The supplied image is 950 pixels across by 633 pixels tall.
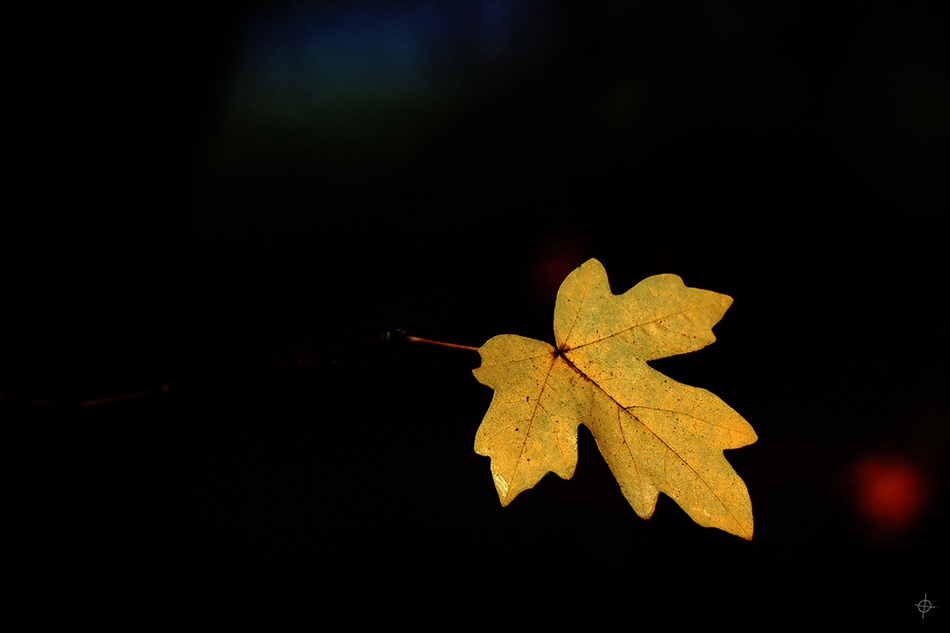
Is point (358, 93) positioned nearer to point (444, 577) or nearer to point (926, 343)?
point (444, 577)

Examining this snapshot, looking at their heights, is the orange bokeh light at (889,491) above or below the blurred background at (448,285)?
below

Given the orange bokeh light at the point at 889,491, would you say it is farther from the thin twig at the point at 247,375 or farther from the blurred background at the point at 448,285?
the thin twig at the point at 247,375

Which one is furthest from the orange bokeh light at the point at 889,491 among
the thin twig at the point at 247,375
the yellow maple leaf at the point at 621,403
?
the thin twig at the point at 247,375

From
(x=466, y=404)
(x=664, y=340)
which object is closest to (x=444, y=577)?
(x=466, y=404)

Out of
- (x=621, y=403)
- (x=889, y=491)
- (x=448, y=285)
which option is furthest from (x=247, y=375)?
(x=889, y=491)

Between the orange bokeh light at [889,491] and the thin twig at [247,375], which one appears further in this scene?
the orange bokeh light at [889,491]
